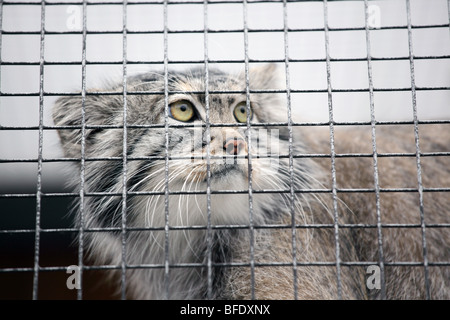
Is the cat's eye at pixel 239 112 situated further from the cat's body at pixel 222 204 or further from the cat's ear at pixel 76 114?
the cat's ear at pixel 76 114

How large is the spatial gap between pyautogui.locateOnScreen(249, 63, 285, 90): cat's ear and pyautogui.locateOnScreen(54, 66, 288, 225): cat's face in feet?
1.25

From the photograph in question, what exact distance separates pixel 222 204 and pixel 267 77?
1079 millimetres

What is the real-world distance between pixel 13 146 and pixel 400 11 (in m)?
2.70

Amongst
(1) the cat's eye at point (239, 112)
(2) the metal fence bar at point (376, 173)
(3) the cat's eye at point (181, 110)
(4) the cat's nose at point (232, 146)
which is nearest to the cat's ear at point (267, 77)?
(1) the cat's eye at point (239, 112)

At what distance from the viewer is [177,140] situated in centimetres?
238

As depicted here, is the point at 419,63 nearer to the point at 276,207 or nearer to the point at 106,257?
the point at 276,207

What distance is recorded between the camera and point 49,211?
458 centimetres

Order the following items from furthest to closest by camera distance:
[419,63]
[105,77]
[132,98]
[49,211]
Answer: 1. [49,211]
2. [419,63]
3. [105,77]
4. [132,98]

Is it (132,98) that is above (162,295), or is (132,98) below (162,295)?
above

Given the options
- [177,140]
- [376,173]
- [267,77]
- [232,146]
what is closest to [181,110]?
[177,140]

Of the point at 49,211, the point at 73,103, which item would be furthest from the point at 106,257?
the point at 49,211

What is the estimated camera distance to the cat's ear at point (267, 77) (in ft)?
10.6

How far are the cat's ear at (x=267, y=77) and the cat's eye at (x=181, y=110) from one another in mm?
795
